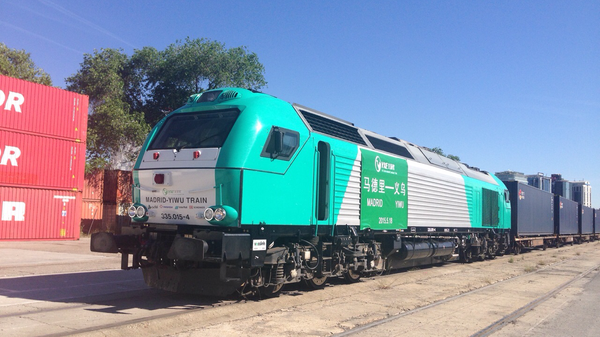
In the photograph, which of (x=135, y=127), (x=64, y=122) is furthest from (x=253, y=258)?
(x=135, y=127)

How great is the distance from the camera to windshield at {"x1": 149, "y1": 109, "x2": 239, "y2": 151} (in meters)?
8.13

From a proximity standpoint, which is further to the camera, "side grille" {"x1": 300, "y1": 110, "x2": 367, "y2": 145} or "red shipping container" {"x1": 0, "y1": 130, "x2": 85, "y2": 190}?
"red shipping container" {"x1": 0, "y1": 130, "x2": 85, "y2": 190}

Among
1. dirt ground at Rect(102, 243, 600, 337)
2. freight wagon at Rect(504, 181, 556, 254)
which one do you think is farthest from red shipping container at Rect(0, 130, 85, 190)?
freight wagon at Rect(504, 181, 556, 254)

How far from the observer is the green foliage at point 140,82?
38.0 meters

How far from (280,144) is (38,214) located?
1802 centimetres

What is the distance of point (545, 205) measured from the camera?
102ft

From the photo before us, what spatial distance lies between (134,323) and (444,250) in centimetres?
1161

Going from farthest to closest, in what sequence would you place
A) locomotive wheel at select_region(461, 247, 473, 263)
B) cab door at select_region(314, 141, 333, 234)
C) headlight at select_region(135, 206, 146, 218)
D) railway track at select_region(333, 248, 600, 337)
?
locomotive wheel at select_region(461, 247, 473, 263) < cab door at select_region(314, 141, 333, 234) < headlight at select_region(135, 206, 146, 218) < railway track at select_region(333, 248, 600, 337)

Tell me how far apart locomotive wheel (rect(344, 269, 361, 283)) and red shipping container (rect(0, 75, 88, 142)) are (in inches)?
→ 672

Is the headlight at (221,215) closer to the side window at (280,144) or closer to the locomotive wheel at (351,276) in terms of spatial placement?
the side window at (280,144)

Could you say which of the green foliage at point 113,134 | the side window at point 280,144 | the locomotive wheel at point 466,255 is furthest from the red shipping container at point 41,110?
the locomotive wheel at point 466,255

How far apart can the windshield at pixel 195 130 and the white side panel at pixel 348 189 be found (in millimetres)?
2711

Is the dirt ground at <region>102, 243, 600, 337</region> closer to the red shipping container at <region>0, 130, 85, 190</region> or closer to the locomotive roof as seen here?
the locomotive roof

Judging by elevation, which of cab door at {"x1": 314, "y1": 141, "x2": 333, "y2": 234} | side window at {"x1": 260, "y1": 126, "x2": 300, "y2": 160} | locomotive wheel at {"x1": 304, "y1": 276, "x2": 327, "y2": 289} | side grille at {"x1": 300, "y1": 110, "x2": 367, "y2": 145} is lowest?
locomotive wheel at {"x1": 304, "y1": 276, "x2": 327, "y2": 289}
